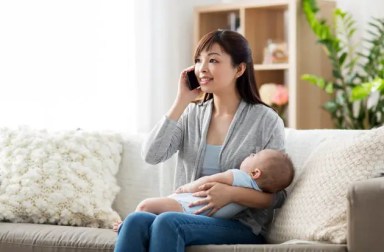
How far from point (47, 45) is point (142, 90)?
679 mm

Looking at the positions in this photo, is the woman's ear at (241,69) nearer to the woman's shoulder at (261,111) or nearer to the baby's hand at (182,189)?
the woman's shoulder at (261,111)

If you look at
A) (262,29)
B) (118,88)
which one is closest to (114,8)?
(118,88)

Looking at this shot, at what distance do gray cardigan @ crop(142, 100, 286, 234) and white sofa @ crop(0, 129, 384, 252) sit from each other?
252 mm

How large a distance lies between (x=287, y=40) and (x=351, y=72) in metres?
0.56

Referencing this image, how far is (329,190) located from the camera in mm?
2711

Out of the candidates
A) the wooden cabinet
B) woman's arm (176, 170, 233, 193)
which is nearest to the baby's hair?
woman's arm (176, 170, 233, 193)

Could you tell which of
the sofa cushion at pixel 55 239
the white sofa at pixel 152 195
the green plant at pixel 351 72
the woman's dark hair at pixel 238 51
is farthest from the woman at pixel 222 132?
the green plant at pixel 351 72

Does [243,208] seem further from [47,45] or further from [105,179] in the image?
[47,45]

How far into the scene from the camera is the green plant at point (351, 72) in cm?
482

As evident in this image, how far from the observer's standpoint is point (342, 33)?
501 cm

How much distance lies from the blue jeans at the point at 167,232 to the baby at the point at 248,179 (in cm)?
8

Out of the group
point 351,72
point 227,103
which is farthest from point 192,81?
point 351,72

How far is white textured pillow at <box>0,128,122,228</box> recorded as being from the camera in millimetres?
3285

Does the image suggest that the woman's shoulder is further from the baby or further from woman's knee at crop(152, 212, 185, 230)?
woman's knee at crop(152, 212, 185, 230)
